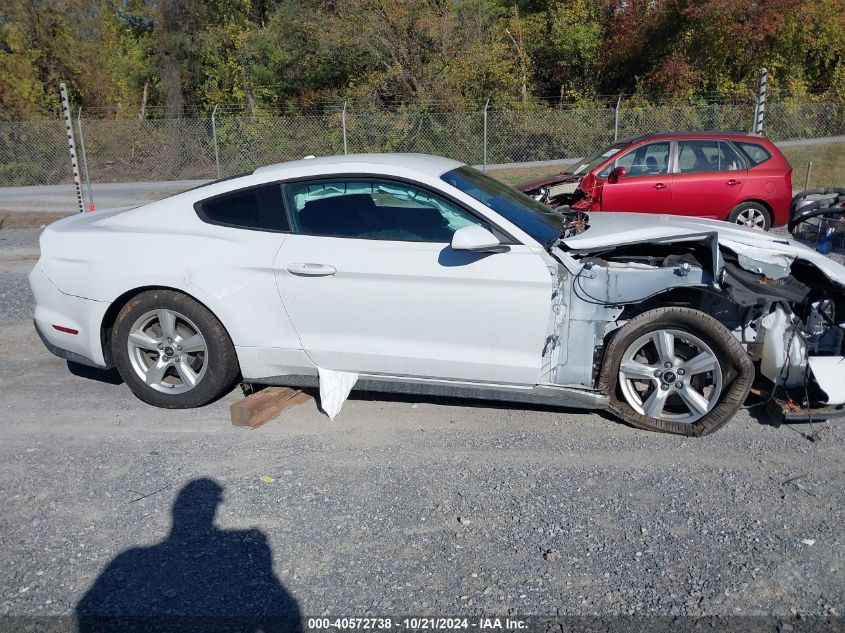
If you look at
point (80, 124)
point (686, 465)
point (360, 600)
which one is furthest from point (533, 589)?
point (80, 124)

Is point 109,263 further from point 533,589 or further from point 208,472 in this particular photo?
point 533,589

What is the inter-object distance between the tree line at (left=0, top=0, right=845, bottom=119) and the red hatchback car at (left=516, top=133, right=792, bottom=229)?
44.0ft

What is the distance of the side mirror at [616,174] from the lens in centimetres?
1136

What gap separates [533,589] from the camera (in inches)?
126

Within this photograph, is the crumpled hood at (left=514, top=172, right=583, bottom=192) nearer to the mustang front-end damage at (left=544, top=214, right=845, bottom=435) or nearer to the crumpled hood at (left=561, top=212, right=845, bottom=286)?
the crumpled hood at (left=561, top=212, right=845, bottom=286)

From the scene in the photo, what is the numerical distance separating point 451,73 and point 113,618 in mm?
23934

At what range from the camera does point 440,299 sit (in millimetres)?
4512

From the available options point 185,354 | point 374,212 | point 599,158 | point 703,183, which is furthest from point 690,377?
point 599,158

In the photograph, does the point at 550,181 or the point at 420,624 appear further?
the point at 550,181

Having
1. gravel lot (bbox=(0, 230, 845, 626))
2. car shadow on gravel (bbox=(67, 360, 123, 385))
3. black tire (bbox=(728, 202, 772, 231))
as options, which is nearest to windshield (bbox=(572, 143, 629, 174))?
black tire (bbox=(728, 202, 772, 231))

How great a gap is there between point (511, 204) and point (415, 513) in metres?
2.20

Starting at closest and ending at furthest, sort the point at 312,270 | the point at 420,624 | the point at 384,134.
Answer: the point at 420,624 → the point at 312,270 → the point at 384,134

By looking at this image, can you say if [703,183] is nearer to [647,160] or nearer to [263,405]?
[647,160]

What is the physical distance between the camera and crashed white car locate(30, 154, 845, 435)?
4.50m
